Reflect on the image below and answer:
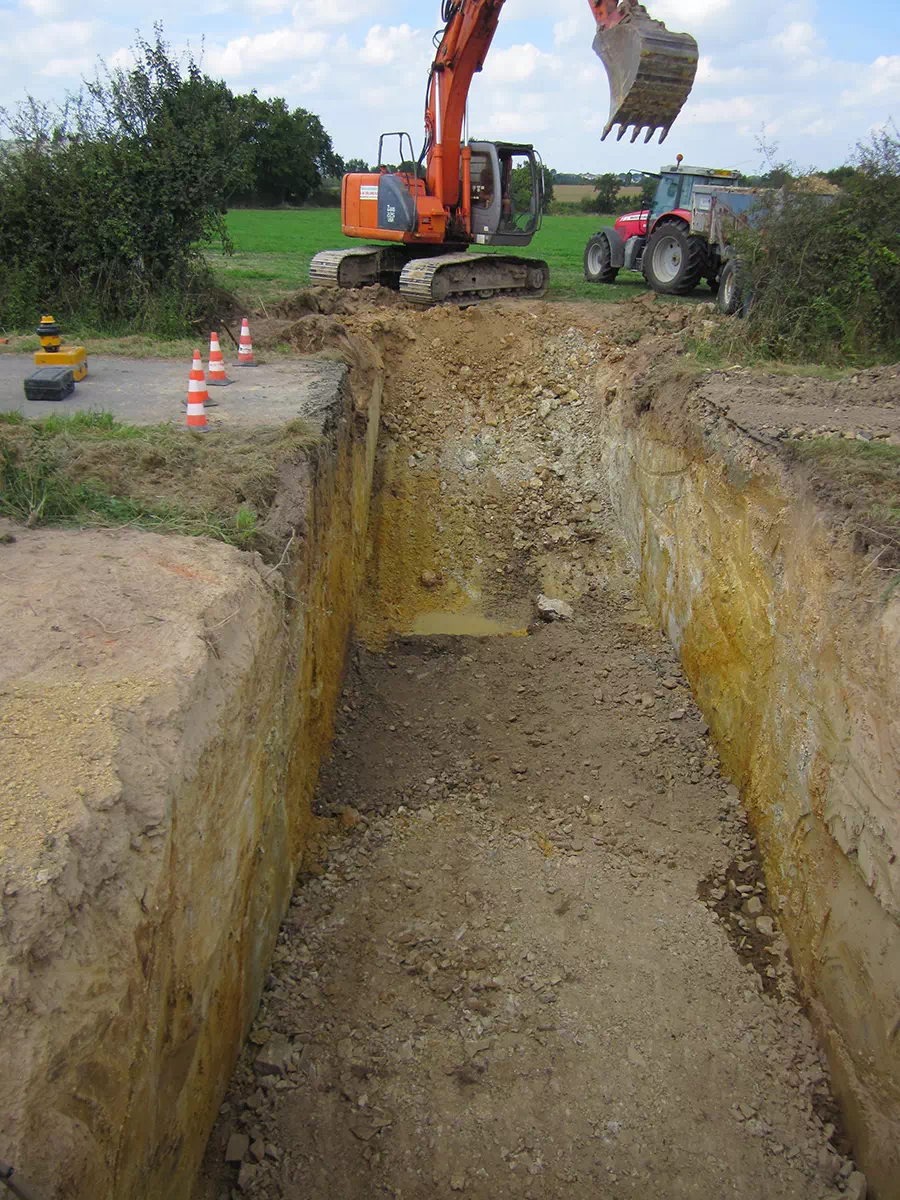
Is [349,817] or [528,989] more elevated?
[349,817]

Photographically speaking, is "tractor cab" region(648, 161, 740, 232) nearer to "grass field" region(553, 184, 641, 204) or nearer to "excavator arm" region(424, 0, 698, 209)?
"excavator arm" region(424, 0, 698, 209)

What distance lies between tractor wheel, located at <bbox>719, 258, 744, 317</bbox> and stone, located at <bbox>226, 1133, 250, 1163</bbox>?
10895 mm

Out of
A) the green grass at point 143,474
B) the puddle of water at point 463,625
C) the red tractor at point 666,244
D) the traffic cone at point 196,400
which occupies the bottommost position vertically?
the puddle of water at point 463,625

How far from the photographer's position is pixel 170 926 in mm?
2863

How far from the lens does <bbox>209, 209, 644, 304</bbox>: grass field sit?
15461mm

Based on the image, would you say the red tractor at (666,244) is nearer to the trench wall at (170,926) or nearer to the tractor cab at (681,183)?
the tractor cab at (681,183)

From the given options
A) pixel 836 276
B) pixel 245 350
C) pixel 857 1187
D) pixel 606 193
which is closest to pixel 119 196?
pixel 245 350

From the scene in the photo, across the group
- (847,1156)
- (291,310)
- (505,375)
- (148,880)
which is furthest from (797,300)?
(148,880)

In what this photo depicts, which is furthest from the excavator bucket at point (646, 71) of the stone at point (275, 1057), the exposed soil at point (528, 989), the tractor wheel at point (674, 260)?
the stone at point (275, 1057)

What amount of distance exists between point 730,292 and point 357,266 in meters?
5.77

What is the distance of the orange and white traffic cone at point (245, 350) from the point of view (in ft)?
28.8

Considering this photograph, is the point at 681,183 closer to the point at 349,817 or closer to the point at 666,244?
the point at 666,244

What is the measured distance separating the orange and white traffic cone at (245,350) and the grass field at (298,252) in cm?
444

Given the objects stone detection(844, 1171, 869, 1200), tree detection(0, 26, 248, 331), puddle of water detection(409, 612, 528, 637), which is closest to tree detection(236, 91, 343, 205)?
tree detection(0, 26, 248, 331)
